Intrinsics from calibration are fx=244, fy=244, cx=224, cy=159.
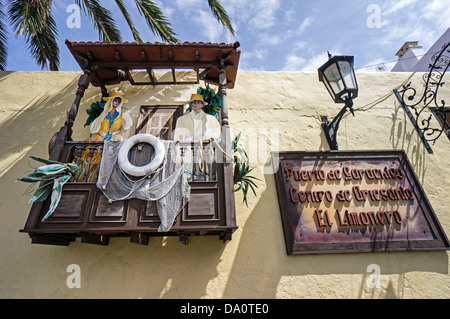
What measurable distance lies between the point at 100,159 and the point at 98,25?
13.4 feet

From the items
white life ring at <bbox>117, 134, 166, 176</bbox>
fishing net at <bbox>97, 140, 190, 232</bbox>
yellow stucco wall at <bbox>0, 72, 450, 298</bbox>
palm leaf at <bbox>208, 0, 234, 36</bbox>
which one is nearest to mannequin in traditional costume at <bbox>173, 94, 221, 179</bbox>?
fishing net at <bbox>97, 140, 190, 232</bbox>

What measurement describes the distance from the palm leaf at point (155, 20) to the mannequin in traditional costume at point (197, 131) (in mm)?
1938

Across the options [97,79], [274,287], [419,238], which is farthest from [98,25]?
[419,238]

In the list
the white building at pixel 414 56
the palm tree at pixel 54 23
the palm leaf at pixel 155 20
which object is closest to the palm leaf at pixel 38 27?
the palm tree at pixel 54 23

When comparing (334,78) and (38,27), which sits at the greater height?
(38,27)

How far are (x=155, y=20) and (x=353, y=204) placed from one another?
585 cm

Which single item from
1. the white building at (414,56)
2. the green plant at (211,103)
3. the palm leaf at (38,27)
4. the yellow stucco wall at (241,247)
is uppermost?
the white building at (414,56)

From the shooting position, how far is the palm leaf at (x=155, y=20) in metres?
5.72

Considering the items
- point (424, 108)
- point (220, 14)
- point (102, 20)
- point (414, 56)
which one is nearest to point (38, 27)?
point (102, 20)

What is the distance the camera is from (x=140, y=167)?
3562mm

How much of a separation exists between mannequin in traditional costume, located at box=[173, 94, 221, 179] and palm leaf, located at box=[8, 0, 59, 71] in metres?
3.67

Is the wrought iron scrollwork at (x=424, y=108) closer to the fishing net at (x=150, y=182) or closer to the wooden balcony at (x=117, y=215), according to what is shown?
the wooden balcony at (x=117, y=215)

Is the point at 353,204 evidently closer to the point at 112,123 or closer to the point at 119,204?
the point at 119,204
